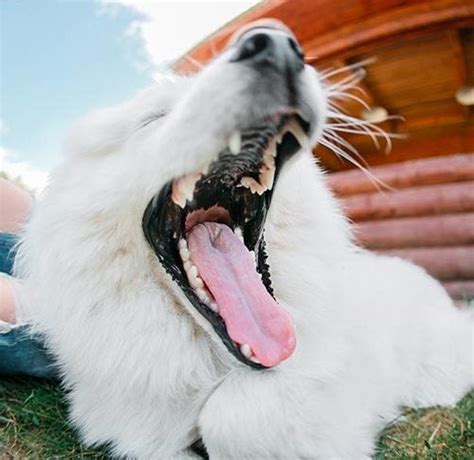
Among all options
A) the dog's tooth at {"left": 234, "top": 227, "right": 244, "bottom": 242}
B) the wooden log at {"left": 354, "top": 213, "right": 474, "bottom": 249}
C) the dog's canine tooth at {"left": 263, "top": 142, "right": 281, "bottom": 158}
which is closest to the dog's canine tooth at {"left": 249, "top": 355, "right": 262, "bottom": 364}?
the dog's tooth at {"left": 234, "top": 227, "right": 244, "bottom": 242}

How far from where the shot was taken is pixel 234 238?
1.50 m

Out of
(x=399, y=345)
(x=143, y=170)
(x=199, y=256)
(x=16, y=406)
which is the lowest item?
(x=399, y=345)

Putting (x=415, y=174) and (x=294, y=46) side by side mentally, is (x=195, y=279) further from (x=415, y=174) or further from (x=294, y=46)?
(x=415, y=174)

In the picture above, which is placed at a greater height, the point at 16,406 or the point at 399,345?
the point at 16,406

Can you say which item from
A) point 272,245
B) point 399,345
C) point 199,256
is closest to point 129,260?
point 199,256

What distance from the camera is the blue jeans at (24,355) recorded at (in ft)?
5.52

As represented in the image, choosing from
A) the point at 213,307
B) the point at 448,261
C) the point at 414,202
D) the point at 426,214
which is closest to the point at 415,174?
the point at 414,202

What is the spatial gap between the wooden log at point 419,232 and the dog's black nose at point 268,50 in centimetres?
357

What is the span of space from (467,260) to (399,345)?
314 cm

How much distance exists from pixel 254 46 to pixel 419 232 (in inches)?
162

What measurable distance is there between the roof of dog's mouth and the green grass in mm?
474

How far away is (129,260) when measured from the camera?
4.51 ft

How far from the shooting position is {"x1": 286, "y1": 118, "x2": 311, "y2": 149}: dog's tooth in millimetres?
1254

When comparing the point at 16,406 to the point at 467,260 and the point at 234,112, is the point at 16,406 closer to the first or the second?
the point at 234,112
